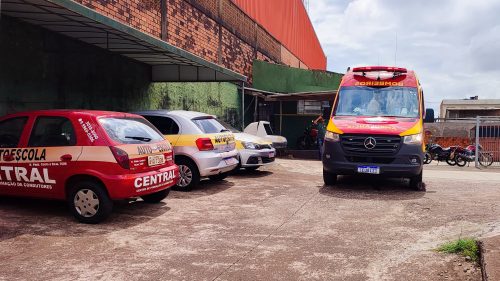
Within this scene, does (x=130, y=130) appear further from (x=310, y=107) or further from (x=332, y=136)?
(x=310, y=107)

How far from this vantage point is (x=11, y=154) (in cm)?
660

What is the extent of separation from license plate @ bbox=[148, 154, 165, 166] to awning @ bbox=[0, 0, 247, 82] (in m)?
2.30

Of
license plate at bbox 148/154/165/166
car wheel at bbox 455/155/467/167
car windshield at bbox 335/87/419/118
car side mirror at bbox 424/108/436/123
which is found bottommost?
car wheel at bbox 455/155/467/167

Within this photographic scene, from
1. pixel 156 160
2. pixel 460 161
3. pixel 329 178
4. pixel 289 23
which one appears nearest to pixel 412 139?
pixel 329 178

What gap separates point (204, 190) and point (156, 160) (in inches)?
103

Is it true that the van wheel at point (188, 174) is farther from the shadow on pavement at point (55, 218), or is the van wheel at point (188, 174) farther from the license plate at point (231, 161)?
the shadow on pavement at point (55, 218)

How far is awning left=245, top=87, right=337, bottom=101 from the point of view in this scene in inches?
737

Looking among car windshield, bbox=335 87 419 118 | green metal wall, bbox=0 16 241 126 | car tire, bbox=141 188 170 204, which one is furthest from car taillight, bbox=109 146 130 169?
car windshield, bbox=335 87 419 118

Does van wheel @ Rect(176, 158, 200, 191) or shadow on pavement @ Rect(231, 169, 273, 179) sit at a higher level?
van wheel @ Rect(176, 158, 200, 191)

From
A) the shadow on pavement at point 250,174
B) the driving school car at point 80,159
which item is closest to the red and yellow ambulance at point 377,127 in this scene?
the shadow on pavement at point 250,174

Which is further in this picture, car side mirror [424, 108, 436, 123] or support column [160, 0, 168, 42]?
support column [160, 0, 168, 42]

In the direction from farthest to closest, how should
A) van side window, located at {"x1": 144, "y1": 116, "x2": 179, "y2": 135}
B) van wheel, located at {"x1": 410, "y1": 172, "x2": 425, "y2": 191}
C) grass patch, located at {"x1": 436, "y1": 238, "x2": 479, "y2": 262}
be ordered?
van wheel, located at {"x1": 410, "y1": 172, "x2": 425, "y2": 191}, van side window, located at {"x1": 144, "y1": 116, "x2": 179, "y2": 135}, grass patch, located at {"x1": 436, "y1": 238, "x2": 479, "y2": 262}

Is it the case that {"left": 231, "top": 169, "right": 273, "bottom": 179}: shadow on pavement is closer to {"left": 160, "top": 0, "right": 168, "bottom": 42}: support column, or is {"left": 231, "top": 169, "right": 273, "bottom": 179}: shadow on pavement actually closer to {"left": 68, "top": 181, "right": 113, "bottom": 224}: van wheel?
{"left": 160, "top": 0, "right": 168, "bottom": 42}: support column

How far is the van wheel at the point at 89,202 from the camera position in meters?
6.21
